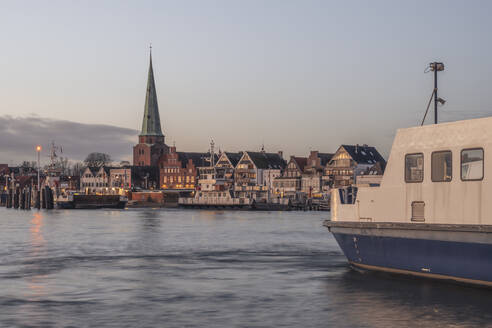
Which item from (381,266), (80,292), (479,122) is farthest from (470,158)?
(80,292)

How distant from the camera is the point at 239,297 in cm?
2006

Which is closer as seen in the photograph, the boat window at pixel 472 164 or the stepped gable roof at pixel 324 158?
the boat window at pixel 472 164

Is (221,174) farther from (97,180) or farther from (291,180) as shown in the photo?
(97,180)

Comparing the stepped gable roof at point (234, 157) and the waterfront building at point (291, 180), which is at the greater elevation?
the stepped gable roof at point (234, 157)

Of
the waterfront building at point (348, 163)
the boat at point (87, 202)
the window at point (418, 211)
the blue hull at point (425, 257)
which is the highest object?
the waterfront building at point (348, 163)

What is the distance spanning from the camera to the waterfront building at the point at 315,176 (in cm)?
14275

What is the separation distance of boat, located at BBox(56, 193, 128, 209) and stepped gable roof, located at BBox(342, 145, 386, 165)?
4510cm

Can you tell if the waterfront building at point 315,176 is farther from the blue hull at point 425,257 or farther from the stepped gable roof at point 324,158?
the blue hull at point 425,257

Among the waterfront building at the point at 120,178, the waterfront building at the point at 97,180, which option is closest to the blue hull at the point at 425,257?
the waterfront building at the point at 120,178

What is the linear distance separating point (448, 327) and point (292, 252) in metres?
19.7

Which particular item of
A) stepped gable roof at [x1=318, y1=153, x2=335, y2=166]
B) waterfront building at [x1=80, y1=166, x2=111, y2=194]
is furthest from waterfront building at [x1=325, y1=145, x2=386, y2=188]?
waterfront building at [x1=80, y1=166, x2=111, y2=194]

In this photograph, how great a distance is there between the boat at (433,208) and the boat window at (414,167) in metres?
0.03

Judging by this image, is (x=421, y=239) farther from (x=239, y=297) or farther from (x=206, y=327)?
(x=206, y=327)

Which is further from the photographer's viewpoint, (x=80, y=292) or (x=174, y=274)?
(x=174, y=274)
